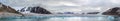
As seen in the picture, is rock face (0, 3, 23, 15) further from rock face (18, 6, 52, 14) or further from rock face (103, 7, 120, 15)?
rock face (103, 7, 120, 15)

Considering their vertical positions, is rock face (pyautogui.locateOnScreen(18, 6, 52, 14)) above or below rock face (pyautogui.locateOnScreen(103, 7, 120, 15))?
above

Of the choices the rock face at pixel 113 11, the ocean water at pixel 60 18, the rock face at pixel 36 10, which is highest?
the rock face at pixel 36 10

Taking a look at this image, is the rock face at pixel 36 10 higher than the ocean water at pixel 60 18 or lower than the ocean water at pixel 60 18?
higher

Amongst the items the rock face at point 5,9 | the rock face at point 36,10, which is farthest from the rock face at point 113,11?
the rock face at point 5,9

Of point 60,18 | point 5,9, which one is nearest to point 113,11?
point 60,18

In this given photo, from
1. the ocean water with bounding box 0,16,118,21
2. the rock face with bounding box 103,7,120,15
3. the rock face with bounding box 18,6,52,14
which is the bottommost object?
the ocean water with bounding box 0,16,118,21

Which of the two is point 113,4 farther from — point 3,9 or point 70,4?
point 3,9

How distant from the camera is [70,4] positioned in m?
7.19

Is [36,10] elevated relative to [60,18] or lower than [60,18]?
elevated

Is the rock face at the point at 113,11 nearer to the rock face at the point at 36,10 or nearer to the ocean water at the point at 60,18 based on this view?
the ocean water at the point at 60,18

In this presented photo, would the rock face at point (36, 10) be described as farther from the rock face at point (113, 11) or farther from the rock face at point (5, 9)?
the rock face at point (113, 11)

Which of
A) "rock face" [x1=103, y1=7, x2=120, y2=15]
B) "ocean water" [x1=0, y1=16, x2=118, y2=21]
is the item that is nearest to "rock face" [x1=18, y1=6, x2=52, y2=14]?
"ocean water" [x1=0, y1=16, x2=118, y2=21]

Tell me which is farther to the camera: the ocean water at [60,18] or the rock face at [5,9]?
the ocean water at [60,18]

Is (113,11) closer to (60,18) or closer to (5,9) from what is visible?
(60,18)
